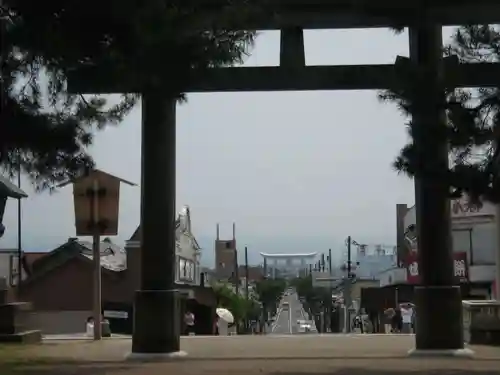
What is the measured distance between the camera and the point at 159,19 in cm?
782

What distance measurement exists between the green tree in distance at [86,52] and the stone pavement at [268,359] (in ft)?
8.79

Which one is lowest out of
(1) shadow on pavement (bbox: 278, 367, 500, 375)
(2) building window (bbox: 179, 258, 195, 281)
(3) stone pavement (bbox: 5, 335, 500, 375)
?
(1) shadow on pavement (bbox: 278, 367, 500, 375)

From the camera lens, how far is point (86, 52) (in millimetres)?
7953

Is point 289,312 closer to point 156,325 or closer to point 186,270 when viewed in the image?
point 186,270

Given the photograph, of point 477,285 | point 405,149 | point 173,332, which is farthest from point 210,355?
point 477,285

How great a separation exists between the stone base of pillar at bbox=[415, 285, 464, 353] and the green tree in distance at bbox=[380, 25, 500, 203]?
7.46ft

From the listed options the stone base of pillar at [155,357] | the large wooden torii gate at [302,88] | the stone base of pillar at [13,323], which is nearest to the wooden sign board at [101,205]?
the stone base of pillar at [13,323]

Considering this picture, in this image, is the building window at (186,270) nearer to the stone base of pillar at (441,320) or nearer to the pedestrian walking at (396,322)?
the pedestrian walking at (396,322)

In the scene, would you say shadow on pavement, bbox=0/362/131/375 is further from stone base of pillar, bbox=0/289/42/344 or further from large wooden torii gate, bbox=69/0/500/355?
stone base of pillar, bbox=0/289/42/344

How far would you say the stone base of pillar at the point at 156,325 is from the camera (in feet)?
39.0

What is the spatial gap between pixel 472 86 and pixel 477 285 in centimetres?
3088

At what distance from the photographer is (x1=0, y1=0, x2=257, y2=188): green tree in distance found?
758 centimetres

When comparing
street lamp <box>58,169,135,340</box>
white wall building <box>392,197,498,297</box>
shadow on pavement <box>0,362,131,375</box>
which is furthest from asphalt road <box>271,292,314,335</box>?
shadow on pavement <box>0,362,131,375</box>

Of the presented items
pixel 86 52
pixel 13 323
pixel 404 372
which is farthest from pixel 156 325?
pixel 86 52
